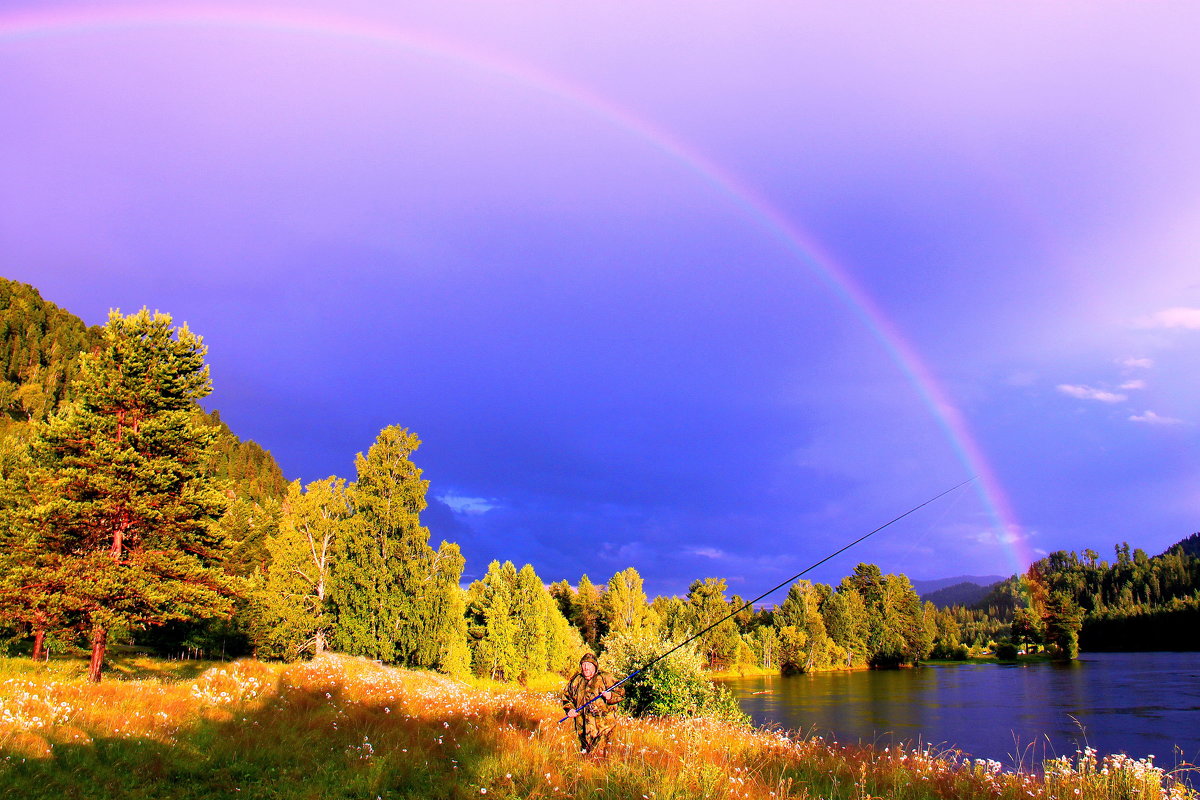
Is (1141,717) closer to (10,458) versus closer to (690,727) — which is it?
(690,727)

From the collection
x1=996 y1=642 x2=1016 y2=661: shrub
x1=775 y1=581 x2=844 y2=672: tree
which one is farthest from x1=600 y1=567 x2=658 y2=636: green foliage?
x1=996 y1=642 x2=1016 y2=661: shrub

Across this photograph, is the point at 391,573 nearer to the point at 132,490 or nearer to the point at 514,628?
the point at 132,490

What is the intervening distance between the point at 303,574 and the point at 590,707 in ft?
111

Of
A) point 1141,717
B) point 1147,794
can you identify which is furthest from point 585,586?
point 1147,794

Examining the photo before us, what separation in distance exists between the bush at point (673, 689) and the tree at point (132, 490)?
13.7 m

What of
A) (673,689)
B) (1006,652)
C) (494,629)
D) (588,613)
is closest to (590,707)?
(673,689)

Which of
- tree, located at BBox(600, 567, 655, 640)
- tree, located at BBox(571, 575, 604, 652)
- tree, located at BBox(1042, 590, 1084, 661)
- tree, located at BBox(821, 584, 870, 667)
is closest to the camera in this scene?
tree, located at BBox(600, 567, 655, 640)

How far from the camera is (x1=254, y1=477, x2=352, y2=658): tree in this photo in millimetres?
36969

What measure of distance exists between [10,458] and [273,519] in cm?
2285

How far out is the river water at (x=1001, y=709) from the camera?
36.9 metres

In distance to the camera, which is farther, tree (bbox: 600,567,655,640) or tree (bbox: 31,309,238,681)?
tree (bbox: 600,567,655,640)

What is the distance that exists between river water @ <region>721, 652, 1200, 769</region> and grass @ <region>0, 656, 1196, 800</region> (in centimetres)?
1224

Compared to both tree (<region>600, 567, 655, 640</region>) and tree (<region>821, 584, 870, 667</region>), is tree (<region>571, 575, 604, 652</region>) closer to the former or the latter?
tree (<region>600, 567, 655, 640</region>)

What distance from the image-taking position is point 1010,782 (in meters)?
8.90
